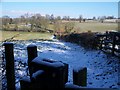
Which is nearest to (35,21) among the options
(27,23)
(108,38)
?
(27,23)

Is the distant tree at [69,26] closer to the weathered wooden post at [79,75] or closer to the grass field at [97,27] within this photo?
the grass field at [97,27]

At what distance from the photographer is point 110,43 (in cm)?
1259

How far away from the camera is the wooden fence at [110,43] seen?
10901 mm

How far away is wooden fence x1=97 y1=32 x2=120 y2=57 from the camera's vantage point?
1090 cm

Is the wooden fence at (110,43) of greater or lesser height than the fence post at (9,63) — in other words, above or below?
below

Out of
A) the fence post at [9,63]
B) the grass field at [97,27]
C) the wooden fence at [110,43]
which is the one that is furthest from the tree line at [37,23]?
the fence post at [9,63]

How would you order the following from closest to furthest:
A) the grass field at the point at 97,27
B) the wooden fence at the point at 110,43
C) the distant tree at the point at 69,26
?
1. the wooden fence at the point at 110,43
2. the grass field at the point at 97,27
3. the distant tree at the point at 69,26

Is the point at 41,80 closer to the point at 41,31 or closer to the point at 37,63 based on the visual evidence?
the point at 37,63

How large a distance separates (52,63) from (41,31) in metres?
35.2

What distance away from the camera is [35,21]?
1439 inches

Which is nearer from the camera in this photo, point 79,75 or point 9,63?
point 79,75

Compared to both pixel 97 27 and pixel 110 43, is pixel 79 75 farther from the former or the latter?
pixel 97 27

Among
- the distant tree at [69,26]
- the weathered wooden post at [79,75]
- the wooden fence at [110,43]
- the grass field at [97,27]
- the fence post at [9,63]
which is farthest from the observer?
the distant tree at [69,26]

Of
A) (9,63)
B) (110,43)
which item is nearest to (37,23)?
(110,43)
